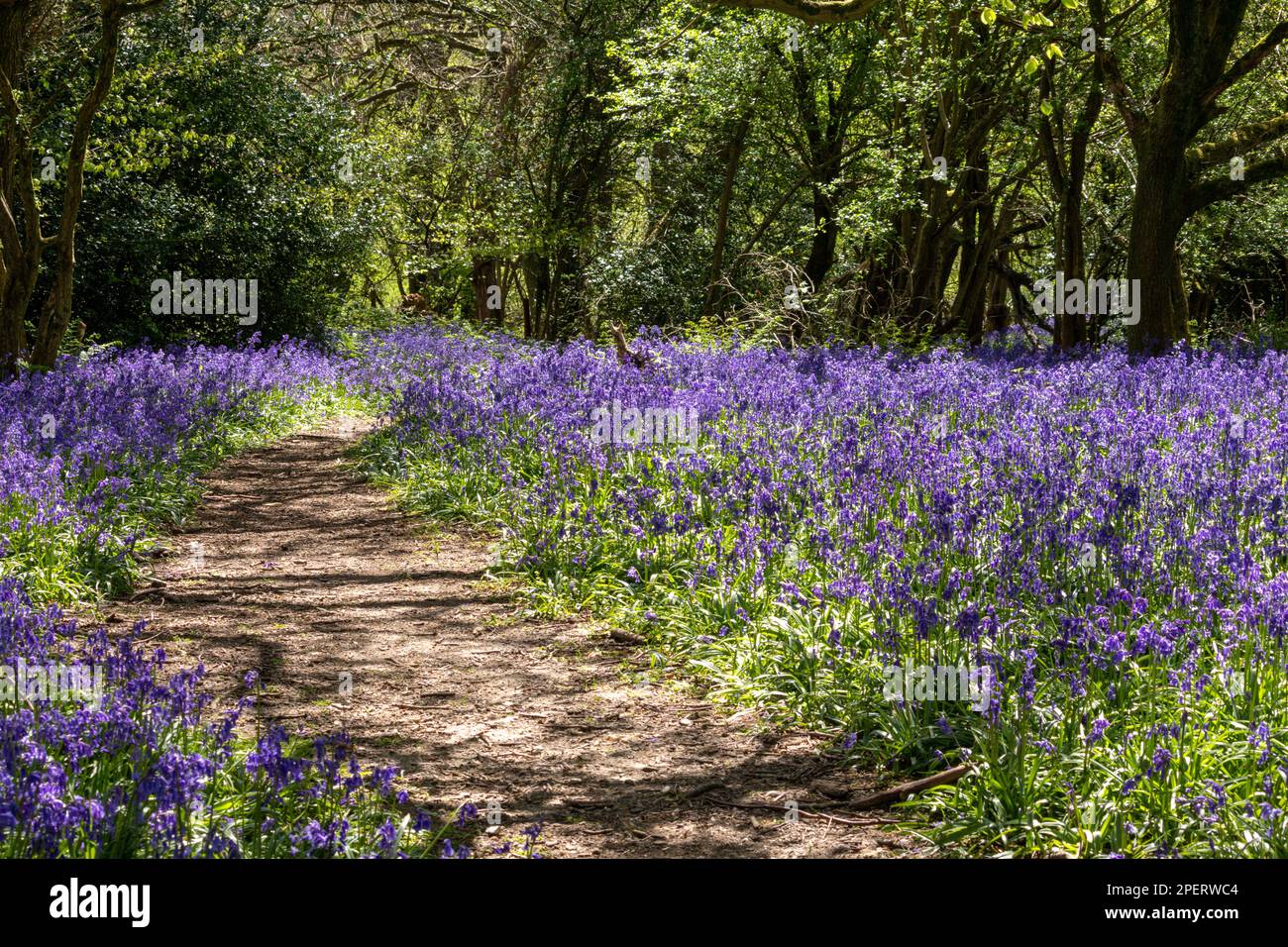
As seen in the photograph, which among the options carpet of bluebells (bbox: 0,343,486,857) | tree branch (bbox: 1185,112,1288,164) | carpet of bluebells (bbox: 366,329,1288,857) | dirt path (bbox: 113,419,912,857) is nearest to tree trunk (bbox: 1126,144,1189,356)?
tree branch (bbox: 1185,112,1288,164)

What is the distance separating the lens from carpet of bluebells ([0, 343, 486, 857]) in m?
3.10

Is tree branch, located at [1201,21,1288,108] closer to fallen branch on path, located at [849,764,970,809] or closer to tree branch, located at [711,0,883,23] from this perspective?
tree branch, located at [711,0,883,23]

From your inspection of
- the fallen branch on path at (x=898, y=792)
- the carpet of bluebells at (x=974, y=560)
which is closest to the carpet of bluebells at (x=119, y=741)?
the fallen branch on path at (x=898, y=792)

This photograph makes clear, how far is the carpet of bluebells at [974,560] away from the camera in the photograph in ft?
12.2

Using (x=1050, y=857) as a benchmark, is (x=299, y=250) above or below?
above

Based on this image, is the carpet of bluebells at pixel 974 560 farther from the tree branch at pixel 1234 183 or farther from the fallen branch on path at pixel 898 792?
the tree branch at pixel 1234 183

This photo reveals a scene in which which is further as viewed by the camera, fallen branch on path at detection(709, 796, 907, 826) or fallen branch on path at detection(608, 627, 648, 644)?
fallen branch on path at detection(608, 627, 648, 644)

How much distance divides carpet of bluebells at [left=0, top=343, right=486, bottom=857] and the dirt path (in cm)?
34

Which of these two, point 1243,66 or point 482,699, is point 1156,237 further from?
point 482,699

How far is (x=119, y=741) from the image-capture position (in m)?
3.50

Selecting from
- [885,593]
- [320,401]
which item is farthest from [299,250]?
[885,593]

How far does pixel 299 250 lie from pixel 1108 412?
54.7ft

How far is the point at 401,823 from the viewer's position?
3531 millimetres
